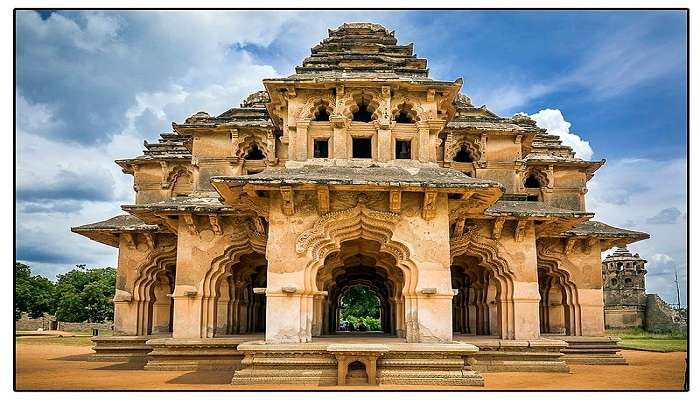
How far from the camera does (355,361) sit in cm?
1347

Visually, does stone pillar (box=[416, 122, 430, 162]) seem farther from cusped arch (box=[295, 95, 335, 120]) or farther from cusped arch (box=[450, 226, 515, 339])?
cusped arch (box=[450, 226, 515, 339])

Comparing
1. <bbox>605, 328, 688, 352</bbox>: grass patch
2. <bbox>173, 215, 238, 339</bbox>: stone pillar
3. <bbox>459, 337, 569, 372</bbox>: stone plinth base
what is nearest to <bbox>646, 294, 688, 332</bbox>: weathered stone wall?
<bbox>605, 328, 688, 352</bbox>: grass patch

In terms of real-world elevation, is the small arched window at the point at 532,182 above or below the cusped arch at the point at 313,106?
below

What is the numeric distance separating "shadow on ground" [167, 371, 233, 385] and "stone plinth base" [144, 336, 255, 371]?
46 centimetres

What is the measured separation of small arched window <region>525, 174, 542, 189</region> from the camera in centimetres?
2414

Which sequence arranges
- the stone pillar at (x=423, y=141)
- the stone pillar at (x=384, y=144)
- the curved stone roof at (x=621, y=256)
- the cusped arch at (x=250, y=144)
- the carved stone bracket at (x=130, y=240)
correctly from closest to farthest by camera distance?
the stone pillar at (x=384, y=144) → the stone pillar at (x=423, y=141) → the cusped arch at (x=250, y=144) → the carved stone bracket at (x=130, y=240) → the curved stone roof at (x=621, y=256)

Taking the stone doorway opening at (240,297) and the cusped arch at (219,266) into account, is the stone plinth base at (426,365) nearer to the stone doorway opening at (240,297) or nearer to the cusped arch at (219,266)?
the cusped arch at (219,266)

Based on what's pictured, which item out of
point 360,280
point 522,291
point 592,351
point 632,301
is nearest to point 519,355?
point 522,291

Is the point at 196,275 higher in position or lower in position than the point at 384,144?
lower

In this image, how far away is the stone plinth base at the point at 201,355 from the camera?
18.0m

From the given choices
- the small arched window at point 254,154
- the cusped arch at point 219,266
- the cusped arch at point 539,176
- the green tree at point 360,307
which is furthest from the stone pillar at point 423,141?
the green tree at point 360,307

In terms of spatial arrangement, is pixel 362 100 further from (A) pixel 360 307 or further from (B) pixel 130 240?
(A) pixel 360 307

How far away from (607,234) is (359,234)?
1093 centimetres

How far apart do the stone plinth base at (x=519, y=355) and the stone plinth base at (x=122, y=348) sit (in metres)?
11.2
